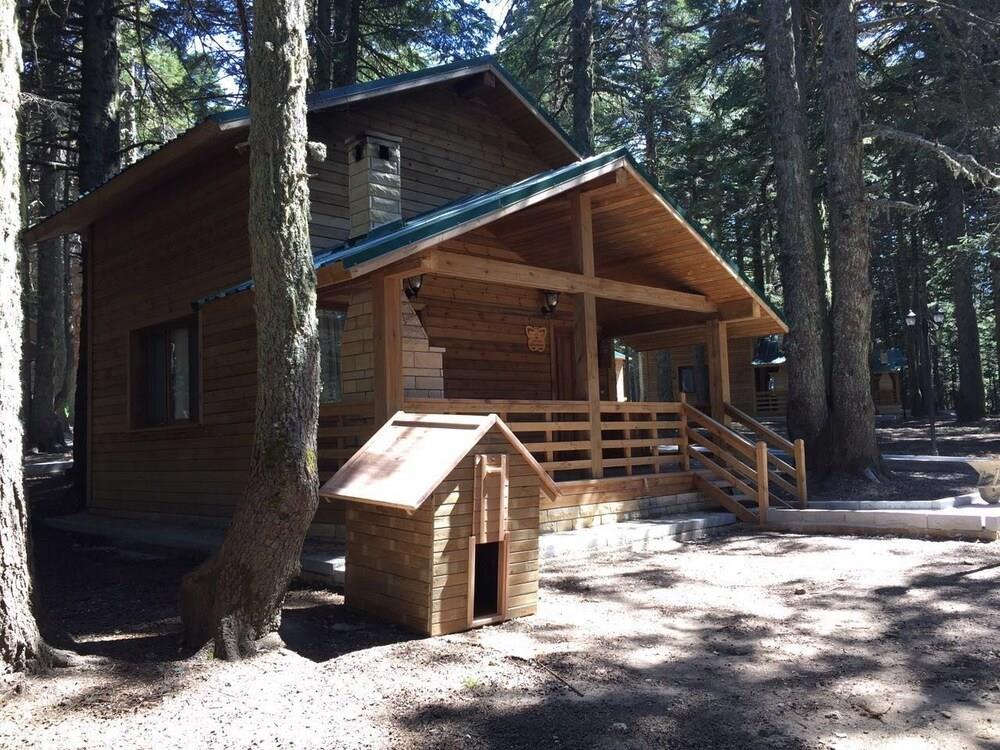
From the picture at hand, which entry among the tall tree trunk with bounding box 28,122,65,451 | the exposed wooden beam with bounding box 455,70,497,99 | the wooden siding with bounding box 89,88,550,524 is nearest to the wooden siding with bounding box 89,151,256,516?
the wooden siding with bounding box 89,88,550,524

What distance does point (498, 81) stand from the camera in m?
11.9

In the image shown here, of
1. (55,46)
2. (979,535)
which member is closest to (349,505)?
(979,535)

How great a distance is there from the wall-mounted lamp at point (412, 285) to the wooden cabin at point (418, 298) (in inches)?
1.3

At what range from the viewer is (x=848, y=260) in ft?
40.8

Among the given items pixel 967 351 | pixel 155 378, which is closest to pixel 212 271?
pixel 155 378

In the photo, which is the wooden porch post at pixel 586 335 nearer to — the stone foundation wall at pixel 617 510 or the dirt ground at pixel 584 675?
the stone foundation wall at pixel 617 510

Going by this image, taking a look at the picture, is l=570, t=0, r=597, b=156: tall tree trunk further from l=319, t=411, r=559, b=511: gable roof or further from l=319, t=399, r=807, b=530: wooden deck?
l=319, t=411, r=559, b=511: gable roof

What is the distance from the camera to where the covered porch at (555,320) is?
308 inches

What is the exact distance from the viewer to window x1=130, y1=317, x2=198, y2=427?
36.4ft

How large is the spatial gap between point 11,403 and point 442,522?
2559 mm

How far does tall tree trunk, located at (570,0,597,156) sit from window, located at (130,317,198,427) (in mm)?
10710

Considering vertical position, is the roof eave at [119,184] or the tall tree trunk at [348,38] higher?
the tall tree trunk at [348,38]

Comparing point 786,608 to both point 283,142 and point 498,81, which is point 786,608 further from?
point 498,81

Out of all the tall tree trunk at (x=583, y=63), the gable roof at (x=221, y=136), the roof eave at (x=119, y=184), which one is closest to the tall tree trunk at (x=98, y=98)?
the roof eave at (x=119, y=184)
